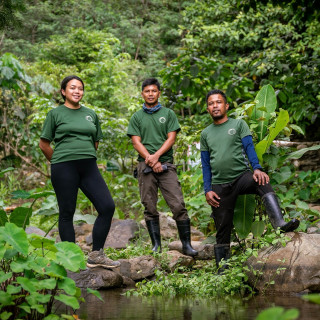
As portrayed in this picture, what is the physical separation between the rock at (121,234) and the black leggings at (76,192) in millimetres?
1776

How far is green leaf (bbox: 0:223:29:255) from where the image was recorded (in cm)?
251

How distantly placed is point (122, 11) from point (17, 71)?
472 inches

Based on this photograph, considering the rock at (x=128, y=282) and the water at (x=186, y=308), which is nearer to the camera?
the water at (x=186, y=308)

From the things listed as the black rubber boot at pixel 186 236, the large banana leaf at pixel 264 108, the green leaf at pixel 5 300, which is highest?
the large banana leaf at pixel 264 108

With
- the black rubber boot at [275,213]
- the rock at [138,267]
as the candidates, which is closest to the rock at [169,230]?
the rock at [138,267]

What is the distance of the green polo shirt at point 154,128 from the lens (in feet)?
16.9

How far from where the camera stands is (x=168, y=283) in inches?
159

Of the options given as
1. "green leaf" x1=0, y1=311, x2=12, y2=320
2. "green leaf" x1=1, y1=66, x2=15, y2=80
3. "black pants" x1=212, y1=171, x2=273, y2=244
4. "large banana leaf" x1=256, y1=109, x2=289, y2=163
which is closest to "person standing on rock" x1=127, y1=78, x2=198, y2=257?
"black pants" x1=212, y1=171, x2=273, y2=244

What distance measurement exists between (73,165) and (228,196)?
1.39m

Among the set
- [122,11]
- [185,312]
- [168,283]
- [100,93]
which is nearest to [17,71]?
[100,93]

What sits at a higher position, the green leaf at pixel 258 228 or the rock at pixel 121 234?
the green leaf at pixel 258 228

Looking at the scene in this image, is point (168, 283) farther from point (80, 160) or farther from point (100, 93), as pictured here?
point (100, 93)

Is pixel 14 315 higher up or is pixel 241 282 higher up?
pixel 14 315

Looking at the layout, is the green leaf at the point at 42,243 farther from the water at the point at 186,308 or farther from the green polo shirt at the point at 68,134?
the green polo shirt at the point at 68,134
